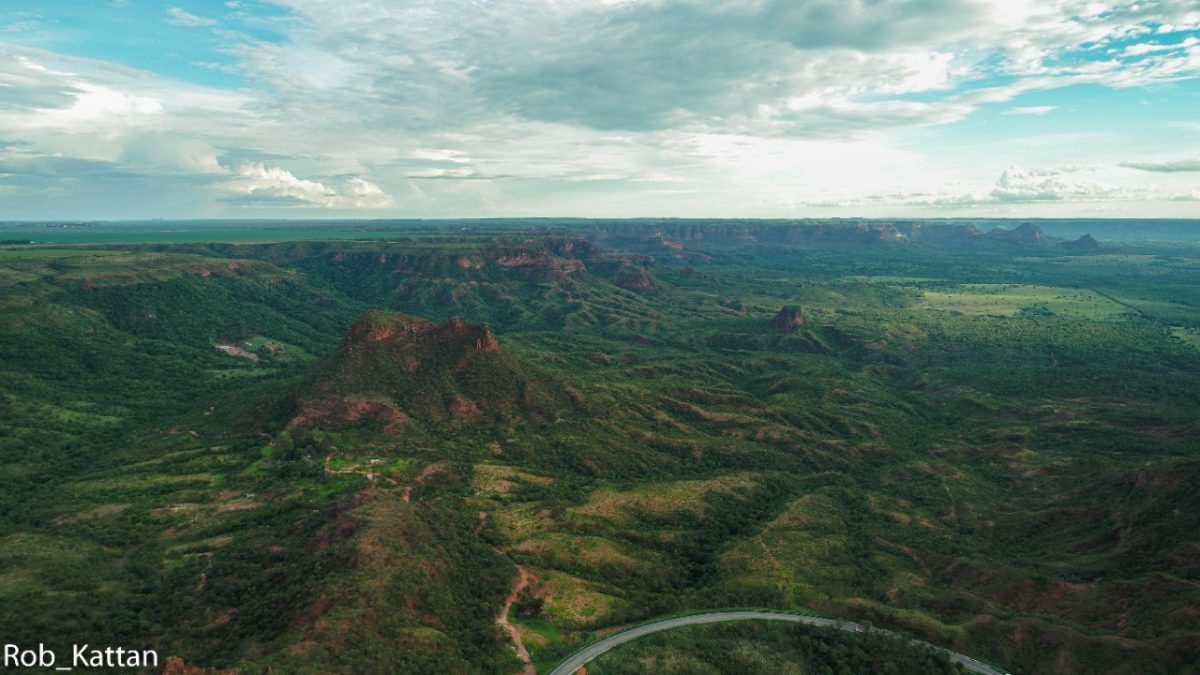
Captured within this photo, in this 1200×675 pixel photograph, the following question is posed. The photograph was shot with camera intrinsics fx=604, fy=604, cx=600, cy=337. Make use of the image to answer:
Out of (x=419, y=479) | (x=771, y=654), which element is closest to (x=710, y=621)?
(x=771, y=654)

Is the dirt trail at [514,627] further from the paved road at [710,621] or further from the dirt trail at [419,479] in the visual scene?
the dirt trail at [419,479]

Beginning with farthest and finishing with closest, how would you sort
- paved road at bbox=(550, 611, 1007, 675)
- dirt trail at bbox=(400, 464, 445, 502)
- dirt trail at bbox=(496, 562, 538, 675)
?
dirt trail at bbox=(400, 464, 445, 502), dirt trail at bbox=(496, 562, 538, 675), paved road at bbox=(550, 611, 1007, 675)

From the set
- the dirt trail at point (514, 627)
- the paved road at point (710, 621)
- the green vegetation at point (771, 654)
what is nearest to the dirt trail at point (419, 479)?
the dirt trail at point (514, 627)

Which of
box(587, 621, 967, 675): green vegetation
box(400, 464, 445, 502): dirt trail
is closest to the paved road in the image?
box(587, 621, 967, 675): green vegetation

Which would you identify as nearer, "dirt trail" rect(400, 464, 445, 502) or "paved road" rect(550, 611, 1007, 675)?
"paved road" rect(550, 611, 1007, 675)

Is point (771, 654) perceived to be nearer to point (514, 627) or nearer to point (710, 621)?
point (710, 621)

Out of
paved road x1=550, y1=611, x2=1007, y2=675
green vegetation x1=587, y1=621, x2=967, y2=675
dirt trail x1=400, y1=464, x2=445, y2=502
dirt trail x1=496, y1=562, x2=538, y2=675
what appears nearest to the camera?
green vegetation x1=587, y1=621, x2=967, y2=675

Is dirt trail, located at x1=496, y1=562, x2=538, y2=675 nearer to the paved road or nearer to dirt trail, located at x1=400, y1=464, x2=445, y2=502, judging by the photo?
the paved road
